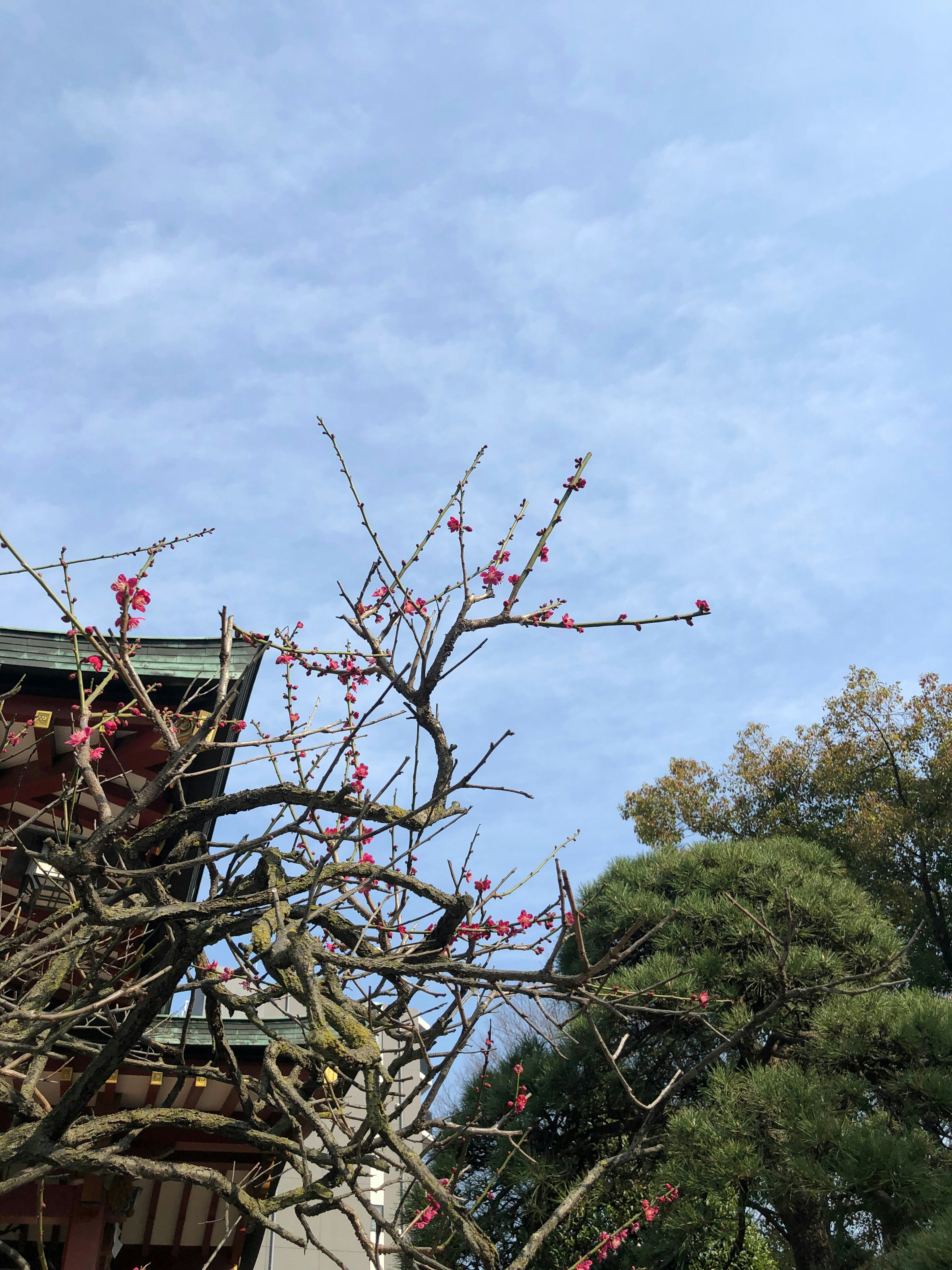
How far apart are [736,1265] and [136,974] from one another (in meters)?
5.15

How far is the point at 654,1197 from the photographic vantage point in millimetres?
5891

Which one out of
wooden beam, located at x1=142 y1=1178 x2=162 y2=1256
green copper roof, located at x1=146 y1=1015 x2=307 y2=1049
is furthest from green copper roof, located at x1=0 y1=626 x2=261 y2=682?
wooden beam, located at x1=142 y1=1178 x2=162 y2=1256

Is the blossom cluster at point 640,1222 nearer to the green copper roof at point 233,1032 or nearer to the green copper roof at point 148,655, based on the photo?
the green copper roof at point 233,1032

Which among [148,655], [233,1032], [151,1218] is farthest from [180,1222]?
[148,655]

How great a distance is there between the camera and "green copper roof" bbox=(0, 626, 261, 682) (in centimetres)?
466

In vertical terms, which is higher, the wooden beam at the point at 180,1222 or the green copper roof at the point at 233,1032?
the green copper roof at the point at 233,1032

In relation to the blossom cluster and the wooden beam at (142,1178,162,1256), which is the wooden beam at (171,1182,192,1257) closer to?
the wooden beam at (142,1178,162,1256)

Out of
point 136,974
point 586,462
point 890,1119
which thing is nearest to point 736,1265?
point 890,1119

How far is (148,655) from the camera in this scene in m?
4.97

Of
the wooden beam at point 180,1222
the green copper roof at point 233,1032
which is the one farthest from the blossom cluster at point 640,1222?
the wooden beam at point 180,1222

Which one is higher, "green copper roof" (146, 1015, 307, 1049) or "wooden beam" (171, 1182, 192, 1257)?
"green copper roof" (146, 1015, 307, 1049)

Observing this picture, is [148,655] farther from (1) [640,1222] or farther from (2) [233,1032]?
(1) [640,1222]

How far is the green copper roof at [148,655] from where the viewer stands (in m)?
4.66

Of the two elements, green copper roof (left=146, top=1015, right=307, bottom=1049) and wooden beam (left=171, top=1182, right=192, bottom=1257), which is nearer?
green copper roof (left=146, top=1015, right=307, bottom=1049)
